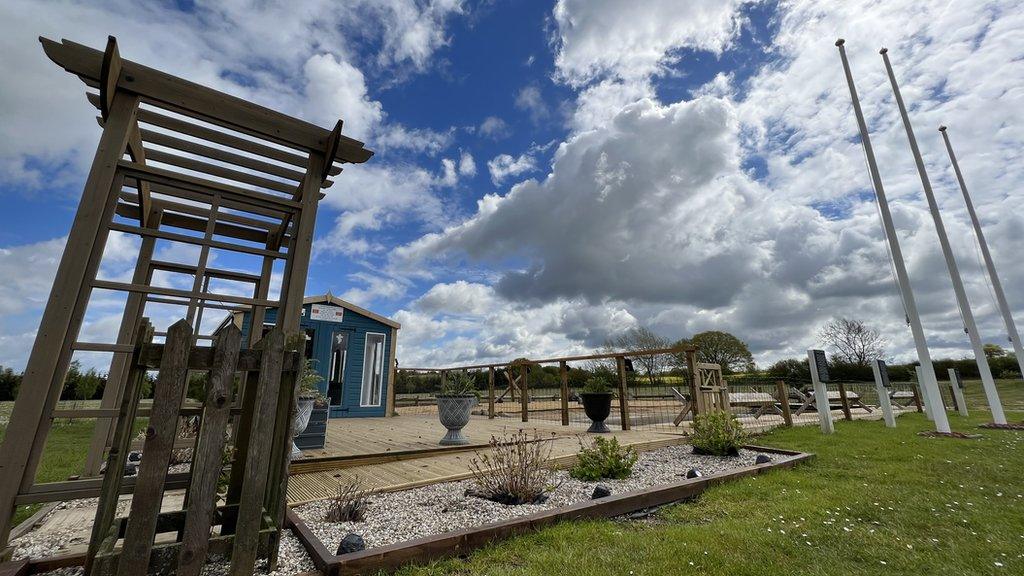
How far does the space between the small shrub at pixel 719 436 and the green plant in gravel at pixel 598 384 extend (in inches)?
80.6

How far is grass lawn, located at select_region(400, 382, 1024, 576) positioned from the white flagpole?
10.4 metres

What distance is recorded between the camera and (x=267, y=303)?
9.09 ft

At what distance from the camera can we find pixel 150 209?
3639mm

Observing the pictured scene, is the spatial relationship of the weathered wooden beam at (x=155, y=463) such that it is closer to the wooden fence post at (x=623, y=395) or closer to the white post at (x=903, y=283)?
the wooden fence post at (x=623, y=395)

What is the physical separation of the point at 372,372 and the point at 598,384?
5780 millimetres

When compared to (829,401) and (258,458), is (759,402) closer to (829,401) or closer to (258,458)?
(829,401)

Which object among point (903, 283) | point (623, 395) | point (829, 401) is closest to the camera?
point (623, 395)

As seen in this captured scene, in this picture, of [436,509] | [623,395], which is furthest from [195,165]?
[623,395]

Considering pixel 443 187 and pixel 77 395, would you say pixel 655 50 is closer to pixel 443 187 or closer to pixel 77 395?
pixel 443 187

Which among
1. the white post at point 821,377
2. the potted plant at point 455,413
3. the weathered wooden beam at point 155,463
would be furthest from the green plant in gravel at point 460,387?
the white post at point 821,377

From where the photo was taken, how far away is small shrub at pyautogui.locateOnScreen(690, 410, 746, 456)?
5.02 meters

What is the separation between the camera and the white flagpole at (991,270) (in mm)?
10641

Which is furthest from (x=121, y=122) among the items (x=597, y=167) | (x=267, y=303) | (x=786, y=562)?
(x=597, y=167)

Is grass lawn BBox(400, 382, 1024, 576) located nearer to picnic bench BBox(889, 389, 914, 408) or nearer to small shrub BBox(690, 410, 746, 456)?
small shrub BBox(690, 410, 746, 456)
